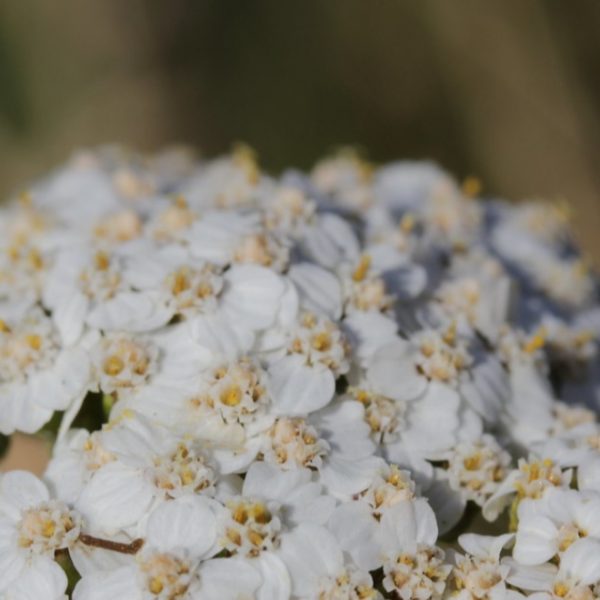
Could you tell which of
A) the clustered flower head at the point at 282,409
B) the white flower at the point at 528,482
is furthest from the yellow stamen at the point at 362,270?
the white flower at the point at 528,482

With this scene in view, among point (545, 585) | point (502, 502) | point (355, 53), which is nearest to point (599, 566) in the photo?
point (545, 585)

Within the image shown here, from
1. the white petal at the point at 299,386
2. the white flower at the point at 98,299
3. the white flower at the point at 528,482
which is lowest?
the white flower at the point at 528,482

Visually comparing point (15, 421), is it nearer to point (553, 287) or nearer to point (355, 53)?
point (553, 287)

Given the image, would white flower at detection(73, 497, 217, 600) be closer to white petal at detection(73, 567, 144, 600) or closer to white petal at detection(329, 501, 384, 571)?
white petal at detection(73, 567, 144, 600)

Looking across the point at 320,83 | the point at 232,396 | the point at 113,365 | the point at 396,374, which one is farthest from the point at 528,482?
the point at 320,83

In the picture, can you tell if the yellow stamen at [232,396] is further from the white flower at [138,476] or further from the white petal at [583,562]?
the white petal at [583,562]

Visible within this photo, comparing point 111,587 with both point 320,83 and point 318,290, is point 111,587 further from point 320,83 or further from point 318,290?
point 320,83

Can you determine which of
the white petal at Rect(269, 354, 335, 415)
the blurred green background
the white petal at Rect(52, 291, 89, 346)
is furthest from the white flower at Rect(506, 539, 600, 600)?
the blurred green background

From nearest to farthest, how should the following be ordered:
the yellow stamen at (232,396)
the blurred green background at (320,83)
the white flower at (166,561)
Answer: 1. the white flower at (166,561)
2. the yellow stamen at (232,396)
3. the blurred green background at (320,83)
